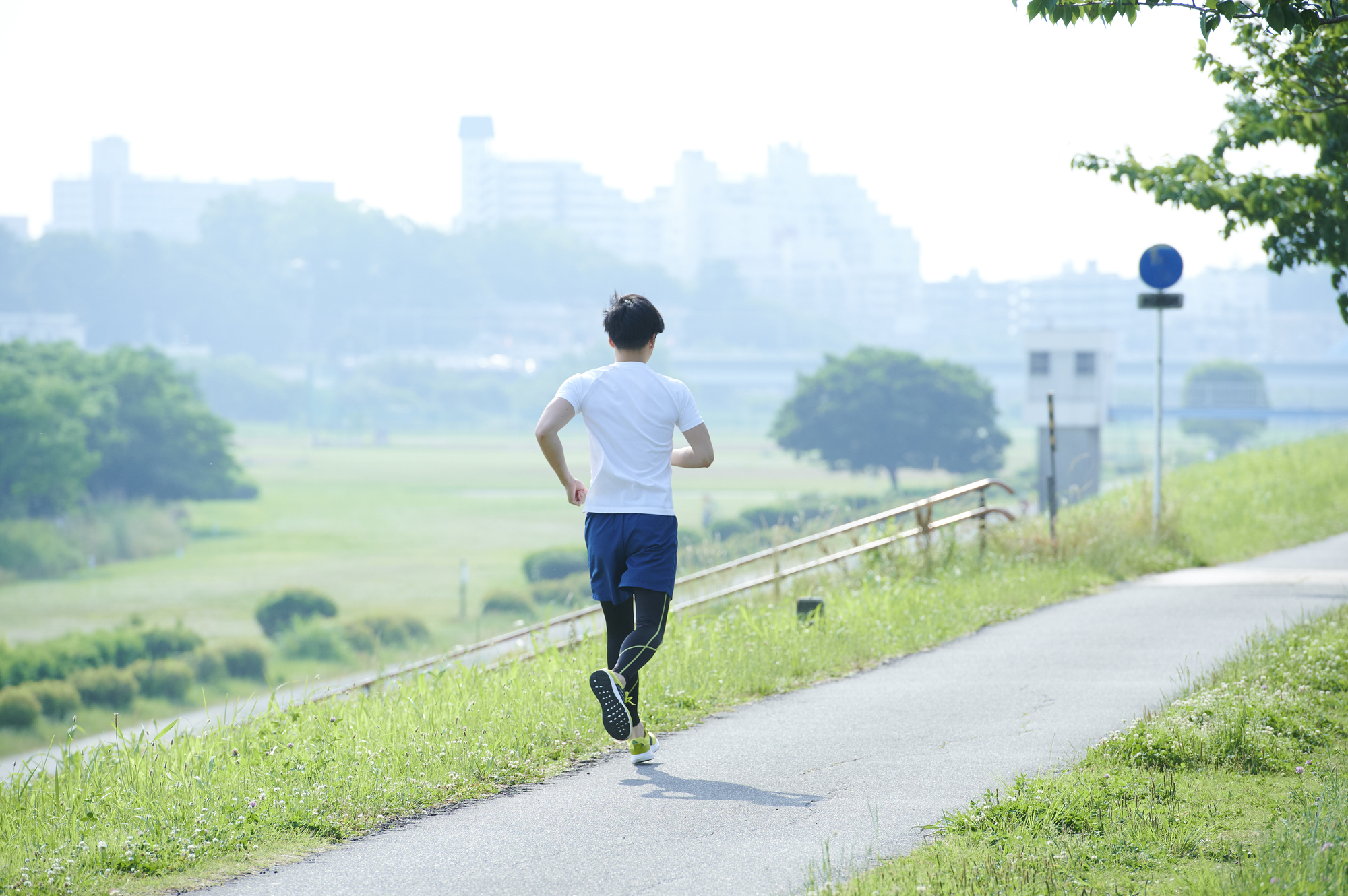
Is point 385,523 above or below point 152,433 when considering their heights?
below

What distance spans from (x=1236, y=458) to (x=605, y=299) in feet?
444

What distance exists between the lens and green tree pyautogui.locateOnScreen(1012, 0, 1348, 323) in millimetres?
8383

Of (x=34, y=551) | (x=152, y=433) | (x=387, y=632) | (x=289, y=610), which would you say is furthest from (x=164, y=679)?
(x=152, y=433)

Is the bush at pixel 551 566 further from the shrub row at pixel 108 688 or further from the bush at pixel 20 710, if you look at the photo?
the bush at pixel 20 710

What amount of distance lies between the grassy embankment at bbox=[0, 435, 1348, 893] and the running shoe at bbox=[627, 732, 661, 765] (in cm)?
30

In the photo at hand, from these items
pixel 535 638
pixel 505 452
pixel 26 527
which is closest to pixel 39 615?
pixel 26 527

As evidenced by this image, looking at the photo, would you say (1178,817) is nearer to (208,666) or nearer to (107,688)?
(107,688)

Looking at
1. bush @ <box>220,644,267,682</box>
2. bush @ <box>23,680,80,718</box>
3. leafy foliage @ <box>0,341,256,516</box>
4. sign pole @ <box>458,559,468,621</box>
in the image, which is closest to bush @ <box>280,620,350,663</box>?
bush @ <box>220,644,267,682</box>

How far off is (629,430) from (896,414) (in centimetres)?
7467

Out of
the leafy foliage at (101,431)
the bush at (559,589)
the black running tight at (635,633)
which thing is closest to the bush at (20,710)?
the bush at (559,589)

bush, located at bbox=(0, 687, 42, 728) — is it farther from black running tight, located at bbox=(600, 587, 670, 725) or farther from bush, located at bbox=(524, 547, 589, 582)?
black running tight, located at bbox=(600, 587, 670, 725)

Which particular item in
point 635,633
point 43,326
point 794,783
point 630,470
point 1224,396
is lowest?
point 794,783

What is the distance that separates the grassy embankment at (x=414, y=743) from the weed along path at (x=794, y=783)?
203 millimetres

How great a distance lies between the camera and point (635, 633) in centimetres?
523
